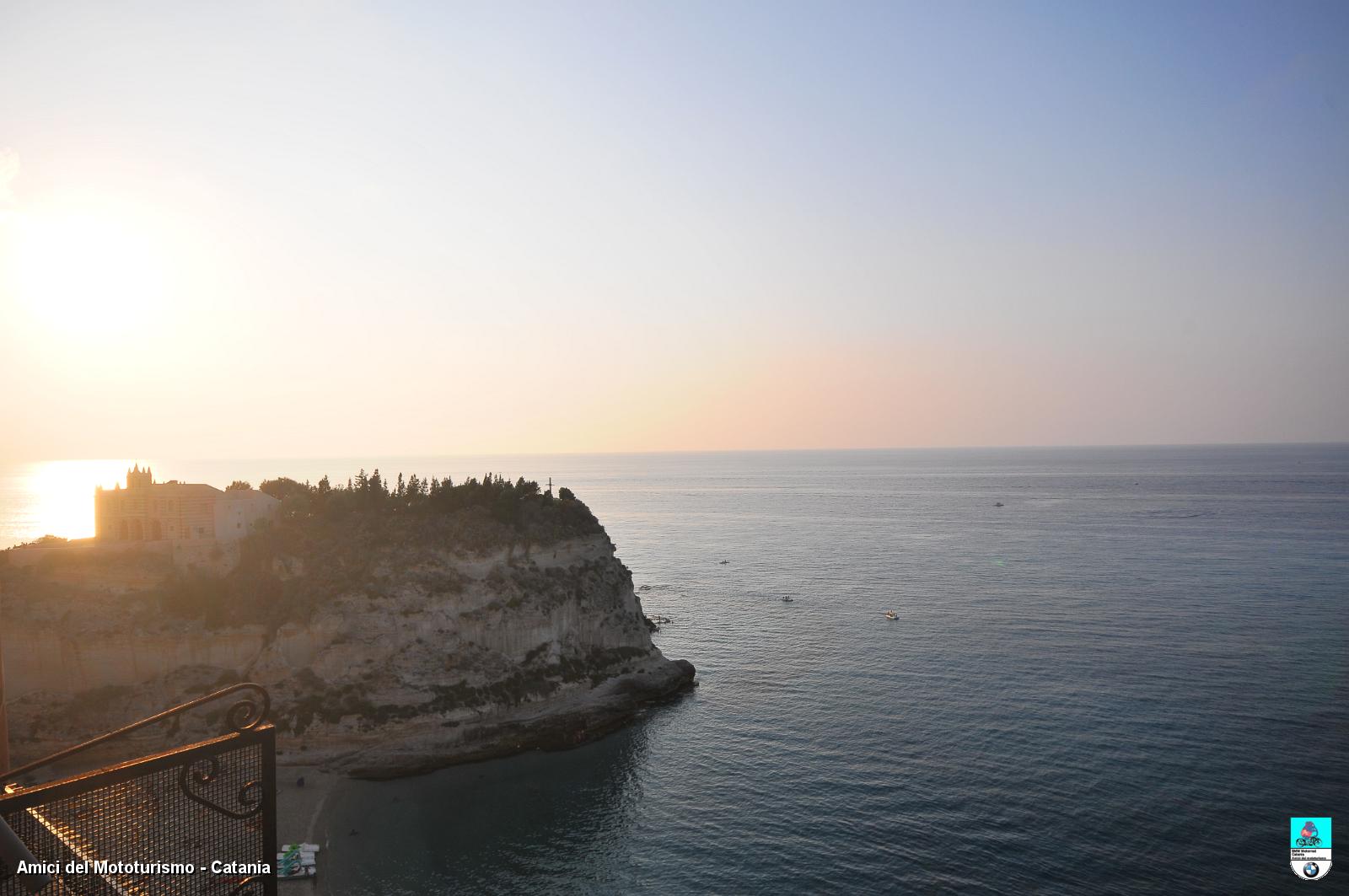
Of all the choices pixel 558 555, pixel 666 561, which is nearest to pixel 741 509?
pixel 666 561

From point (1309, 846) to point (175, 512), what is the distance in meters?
67.1

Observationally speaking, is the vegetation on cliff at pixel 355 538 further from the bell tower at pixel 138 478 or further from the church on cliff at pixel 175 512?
the bell tower at pixel 138 478

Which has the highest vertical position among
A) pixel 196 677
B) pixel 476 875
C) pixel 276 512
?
pixel 276 512

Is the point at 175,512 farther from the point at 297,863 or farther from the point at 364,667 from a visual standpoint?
the point at 297,863

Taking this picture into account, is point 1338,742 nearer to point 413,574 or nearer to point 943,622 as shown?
point 943,622

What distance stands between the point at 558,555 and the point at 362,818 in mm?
24818

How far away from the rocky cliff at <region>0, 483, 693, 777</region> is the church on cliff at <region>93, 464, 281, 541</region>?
2.26 m

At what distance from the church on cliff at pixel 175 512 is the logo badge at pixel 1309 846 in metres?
63.1

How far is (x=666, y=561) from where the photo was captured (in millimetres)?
118188

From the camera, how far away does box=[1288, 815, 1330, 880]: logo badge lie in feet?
105

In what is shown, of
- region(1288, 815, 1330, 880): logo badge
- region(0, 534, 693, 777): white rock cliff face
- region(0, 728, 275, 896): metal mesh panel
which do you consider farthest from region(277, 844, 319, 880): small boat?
region(1288, 815, 1330, 880): logo badge

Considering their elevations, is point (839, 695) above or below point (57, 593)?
below

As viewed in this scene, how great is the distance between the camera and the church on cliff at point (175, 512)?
53219 mm

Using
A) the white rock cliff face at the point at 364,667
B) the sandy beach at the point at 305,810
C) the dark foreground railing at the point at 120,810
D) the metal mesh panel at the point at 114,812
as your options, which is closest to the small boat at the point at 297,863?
the sandy beach at the point at 305,810
